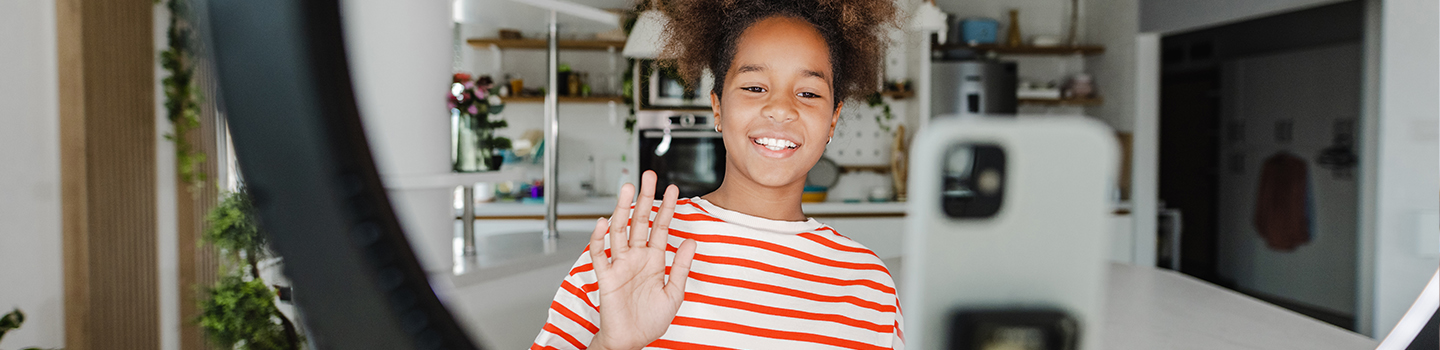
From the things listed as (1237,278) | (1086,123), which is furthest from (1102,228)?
(1237,278)

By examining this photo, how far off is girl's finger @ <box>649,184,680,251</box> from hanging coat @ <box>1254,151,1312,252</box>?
219 centimetres

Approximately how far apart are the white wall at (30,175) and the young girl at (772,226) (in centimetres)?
105

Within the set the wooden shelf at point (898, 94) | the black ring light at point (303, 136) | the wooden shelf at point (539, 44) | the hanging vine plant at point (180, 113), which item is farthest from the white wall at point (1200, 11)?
the hanging vine plant at point (180, 113)

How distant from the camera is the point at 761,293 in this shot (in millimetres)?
250

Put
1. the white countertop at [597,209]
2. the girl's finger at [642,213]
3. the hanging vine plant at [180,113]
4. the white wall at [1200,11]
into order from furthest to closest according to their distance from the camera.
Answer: the white countertop at [597,209] → the white wall at [1200,11] → the hanging vine plant at [180,113] → the girl's finger at [642,213]

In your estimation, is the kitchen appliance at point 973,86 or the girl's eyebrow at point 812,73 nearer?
the girl's eyebrow at point 812,73

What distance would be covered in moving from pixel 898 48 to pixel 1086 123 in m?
0.27

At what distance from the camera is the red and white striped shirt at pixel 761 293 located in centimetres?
24

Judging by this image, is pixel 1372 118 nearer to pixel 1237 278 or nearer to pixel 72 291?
pixel 1237 278

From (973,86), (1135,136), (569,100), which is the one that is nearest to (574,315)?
(569,100)

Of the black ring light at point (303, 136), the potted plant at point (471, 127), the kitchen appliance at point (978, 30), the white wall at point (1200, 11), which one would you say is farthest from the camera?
the kitchen appliance at point (978, 30)

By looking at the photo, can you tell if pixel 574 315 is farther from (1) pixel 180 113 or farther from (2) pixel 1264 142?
(2) pixel 1264 142

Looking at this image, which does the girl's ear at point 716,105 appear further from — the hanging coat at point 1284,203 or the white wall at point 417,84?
the hanging coat at point 1284,203

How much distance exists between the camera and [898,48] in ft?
1.14
